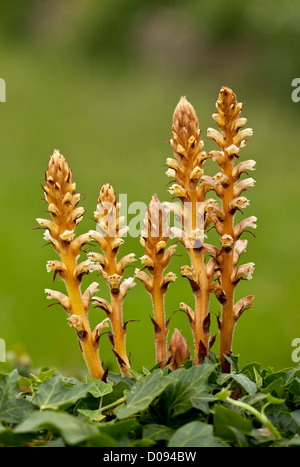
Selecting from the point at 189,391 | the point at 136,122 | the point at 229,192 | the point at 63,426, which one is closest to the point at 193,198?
the point at 229,192

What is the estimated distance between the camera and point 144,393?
2.43 ft

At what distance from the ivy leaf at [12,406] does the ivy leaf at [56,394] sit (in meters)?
0.02

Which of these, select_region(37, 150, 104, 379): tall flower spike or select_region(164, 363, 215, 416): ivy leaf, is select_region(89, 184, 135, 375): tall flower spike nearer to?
select_region(37, 150, 104, 379): tall flower spike

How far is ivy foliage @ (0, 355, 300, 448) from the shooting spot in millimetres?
656

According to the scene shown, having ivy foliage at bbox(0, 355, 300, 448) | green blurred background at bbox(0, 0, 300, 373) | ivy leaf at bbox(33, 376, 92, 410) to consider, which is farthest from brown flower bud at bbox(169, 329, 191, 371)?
green blurred background at bbox(0, 0, 300, 373)

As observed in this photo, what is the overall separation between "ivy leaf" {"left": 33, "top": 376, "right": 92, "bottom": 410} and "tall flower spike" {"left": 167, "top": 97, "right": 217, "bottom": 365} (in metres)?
Answer: 0.23

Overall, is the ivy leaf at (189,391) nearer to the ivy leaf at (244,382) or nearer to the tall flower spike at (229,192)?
the ivy leaf at (244,382)

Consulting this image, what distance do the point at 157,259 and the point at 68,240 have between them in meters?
0.14

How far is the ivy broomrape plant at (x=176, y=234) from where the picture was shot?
91 centimetres

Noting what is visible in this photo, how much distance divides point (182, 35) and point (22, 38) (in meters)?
1.57

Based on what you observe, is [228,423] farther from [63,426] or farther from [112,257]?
[112,257]

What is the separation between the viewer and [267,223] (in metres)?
3.72

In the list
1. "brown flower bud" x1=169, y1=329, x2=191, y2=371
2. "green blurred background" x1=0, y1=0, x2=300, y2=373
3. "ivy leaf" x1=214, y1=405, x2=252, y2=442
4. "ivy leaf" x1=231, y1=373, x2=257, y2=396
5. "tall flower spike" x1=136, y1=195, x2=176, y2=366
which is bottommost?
"ivy leaf" x1=214, y1=405, x2=252, y2=442

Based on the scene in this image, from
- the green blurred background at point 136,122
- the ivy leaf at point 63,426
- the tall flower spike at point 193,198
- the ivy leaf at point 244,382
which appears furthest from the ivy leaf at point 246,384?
the green blurred background at point 136,122
